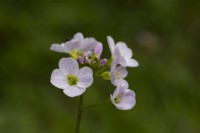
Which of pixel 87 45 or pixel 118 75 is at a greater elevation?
pixel 87 45

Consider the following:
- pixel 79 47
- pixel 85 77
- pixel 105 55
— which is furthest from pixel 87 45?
pixel 105 55

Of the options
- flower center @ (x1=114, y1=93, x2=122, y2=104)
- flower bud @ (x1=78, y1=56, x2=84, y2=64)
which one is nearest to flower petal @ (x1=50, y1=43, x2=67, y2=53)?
flower bud @ (x1=78, y1=56, x2=84, y2=64)

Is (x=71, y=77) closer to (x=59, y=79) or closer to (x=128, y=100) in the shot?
(x=59, y=79)

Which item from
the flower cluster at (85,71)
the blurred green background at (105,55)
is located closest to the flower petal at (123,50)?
the flower cluster at (85,71)

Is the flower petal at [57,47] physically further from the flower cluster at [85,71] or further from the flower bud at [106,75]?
the flower bud at [106,75]

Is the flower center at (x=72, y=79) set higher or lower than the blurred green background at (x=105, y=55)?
lower

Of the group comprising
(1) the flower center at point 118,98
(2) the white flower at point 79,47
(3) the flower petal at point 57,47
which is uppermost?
(2) the white flower at point 79,47
